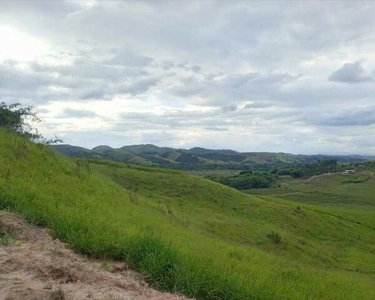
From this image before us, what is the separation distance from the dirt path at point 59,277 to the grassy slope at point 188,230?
0.52 m

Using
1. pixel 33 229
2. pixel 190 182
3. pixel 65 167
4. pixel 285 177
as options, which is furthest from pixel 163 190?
pixel 285 177

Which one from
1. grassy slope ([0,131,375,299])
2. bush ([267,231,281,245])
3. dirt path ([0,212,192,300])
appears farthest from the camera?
bush ([267,231,281,245])

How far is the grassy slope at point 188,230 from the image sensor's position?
6820 mm

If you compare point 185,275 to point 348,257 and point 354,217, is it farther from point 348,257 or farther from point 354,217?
point 354,217

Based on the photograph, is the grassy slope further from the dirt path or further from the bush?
the dirt path

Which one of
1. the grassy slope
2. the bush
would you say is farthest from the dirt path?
the bush

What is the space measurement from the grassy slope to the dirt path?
0.52 meters

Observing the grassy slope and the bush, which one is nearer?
the grassy slope

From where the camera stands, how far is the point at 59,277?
5559mm

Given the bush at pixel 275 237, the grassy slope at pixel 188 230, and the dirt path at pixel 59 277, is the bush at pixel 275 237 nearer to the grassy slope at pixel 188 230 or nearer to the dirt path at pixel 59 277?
the grassy slope at pixel 188 230

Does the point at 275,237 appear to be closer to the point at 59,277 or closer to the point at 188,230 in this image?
the point at 188,230

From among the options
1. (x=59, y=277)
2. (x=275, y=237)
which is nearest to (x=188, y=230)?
(x=59, y=277)

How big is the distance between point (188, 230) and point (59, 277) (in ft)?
41.1

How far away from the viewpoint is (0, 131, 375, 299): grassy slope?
6.82 m
